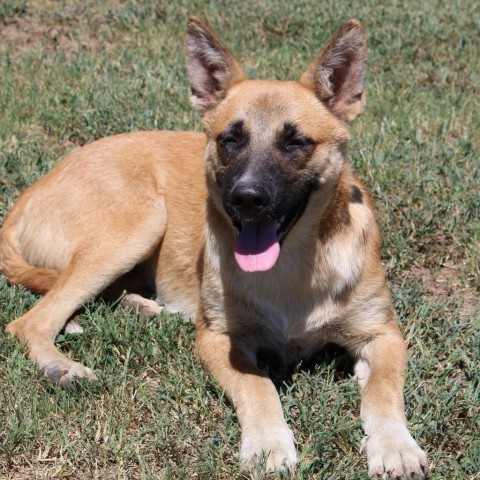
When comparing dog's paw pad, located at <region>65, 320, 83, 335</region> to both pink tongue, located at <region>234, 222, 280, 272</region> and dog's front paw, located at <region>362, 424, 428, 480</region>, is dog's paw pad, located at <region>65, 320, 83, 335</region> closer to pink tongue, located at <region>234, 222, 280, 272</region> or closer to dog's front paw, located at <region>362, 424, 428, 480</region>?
pink tongue, located at <region>234, 222, 280, 272</region>

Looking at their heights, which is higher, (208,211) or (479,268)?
(208,211)

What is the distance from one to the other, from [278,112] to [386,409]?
1533mm

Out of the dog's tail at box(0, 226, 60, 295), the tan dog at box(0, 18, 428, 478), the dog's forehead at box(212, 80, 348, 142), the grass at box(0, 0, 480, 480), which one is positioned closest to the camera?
the grass at box(0, 0, 480, 480)

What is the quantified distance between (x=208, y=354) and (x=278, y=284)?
1.66 ft

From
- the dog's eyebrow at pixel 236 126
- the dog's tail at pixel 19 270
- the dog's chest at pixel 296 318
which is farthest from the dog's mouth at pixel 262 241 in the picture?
the dog's tail at pixel 19 270

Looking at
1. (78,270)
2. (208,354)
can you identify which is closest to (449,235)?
(208,354)

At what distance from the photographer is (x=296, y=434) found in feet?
12.5

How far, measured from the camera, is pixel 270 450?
3504 mm

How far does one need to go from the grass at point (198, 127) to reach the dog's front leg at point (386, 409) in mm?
95

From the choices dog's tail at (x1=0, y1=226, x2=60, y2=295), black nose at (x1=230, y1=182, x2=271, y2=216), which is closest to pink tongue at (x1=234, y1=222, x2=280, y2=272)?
black nose at (x1=230, y1=182, x2=271, y2=216)

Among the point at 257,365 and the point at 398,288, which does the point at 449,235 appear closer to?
the point at 398,288

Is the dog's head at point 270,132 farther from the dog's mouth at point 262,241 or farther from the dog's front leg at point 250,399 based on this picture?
the dog's front leg at point 250,399

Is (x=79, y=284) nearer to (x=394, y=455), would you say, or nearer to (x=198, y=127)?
(x=394, y=455)

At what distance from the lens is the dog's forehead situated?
13.6 ft
